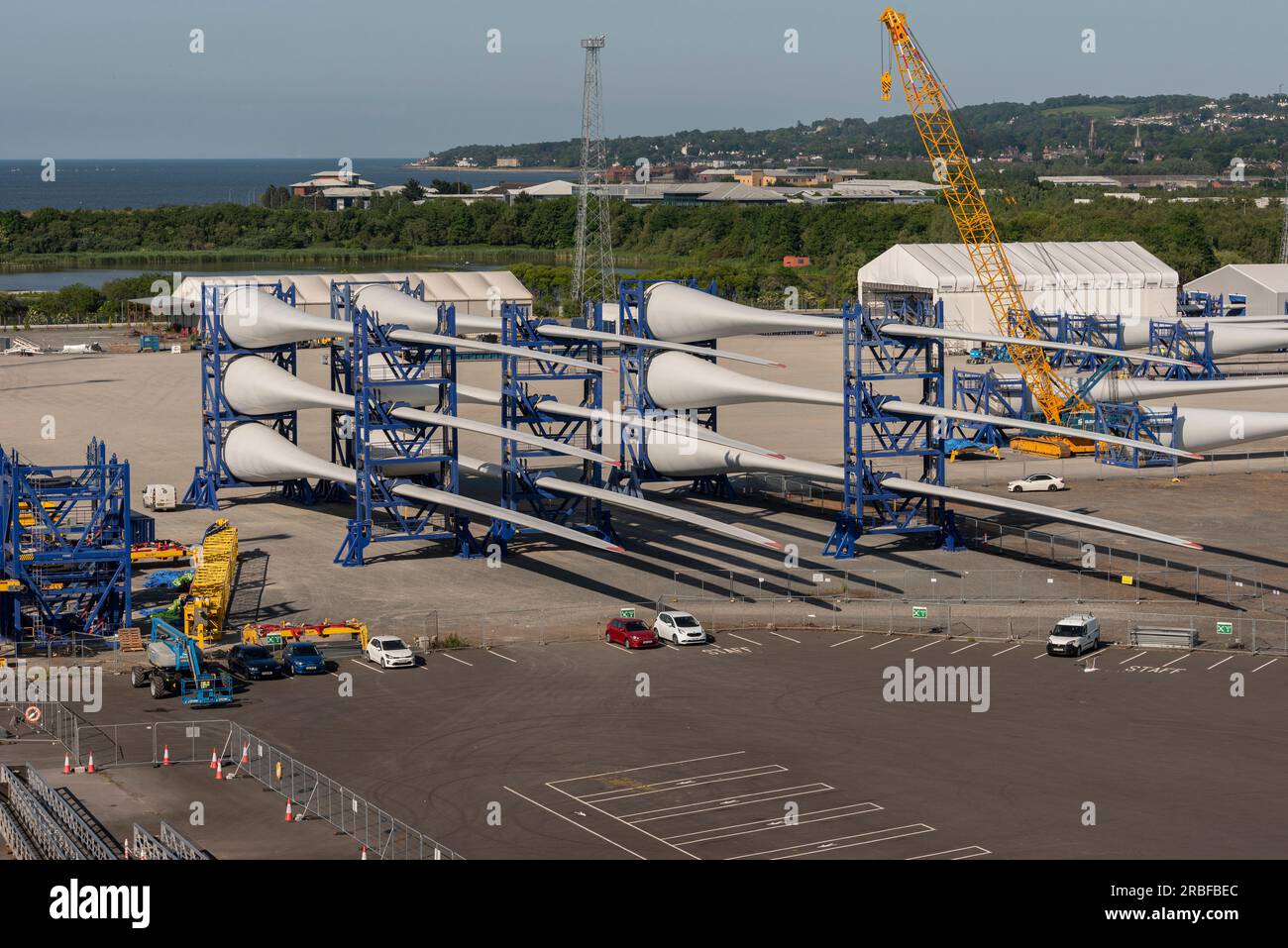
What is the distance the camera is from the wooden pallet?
177 feet

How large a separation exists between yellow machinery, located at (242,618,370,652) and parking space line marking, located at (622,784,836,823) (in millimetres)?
18013

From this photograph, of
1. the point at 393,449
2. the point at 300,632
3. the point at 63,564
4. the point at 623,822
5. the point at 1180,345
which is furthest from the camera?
the point at 1180,345

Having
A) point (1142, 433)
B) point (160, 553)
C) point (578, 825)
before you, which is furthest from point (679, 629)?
point (1142, 433)

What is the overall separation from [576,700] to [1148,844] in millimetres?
17509

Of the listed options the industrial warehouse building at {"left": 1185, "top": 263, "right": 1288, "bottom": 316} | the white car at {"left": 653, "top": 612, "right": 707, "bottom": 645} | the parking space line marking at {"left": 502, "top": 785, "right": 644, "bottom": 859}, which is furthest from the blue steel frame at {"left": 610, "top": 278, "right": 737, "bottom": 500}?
the industrial warehouse building at {"left": 1185, "top": 263, "right": 1288, "bottom": 316}

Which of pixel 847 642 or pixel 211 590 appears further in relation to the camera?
pixel 211 590

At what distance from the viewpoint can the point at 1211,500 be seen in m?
78.8

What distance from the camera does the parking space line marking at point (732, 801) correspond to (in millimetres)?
37906

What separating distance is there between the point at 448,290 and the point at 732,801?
116m

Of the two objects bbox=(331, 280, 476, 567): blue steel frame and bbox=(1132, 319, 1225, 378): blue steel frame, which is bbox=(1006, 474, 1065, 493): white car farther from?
bbox=(331, 280, 476, 567): blue steel frame

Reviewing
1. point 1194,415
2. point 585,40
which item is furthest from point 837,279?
point 1194,415

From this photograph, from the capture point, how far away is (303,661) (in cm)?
5134

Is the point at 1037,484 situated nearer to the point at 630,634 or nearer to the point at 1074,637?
the point at 1074,637

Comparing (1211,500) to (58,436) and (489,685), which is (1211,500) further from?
(58,436)
